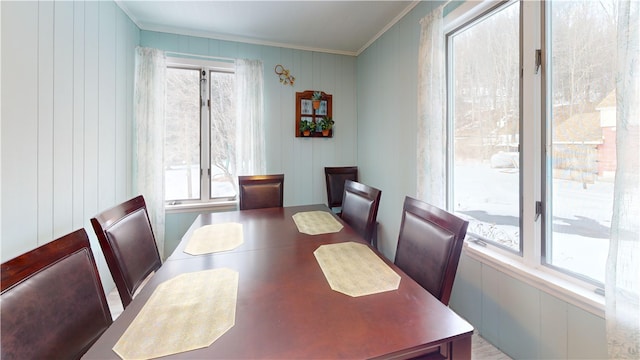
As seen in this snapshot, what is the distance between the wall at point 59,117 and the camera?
1314 millimetres

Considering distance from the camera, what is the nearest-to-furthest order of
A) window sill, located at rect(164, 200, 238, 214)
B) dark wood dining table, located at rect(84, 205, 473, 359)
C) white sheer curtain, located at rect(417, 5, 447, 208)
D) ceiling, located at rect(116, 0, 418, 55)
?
dark wood dining table, located at rect(84, 205, 473, 359)
white sheer curtain, located at rect(417, 5, 447, 208)
ceiling, located at rect(116, 0, 418, 55)
window sill, located at rect(164, 200, 238, 214)

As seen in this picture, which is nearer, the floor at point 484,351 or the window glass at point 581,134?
the window glass at point 581,134

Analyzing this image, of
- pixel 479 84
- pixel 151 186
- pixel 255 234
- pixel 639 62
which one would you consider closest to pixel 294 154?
pixel 151 186

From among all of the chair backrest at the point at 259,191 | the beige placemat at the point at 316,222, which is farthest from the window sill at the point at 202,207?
the beige placemat at the point at 316,222

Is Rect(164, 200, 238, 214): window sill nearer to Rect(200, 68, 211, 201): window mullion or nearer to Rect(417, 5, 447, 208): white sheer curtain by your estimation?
Rect(200, 68, 211, 201): window mullion

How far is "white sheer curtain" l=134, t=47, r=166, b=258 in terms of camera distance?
8.84 feet

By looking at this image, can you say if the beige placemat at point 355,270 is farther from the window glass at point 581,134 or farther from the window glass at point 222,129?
the window glass at point 222,129

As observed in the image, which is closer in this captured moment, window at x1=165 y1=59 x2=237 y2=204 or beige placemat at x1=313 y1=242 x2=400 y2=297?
beige placemat at x1=313 y1=242 x2=400 y2=297

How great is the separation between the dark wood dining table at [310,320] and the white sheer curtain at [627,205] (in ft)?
2.42

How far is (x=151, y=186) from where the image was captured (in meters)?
2.74

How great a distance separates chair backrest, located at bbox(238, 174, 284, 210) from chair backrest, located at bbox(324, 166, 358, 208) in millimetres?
991

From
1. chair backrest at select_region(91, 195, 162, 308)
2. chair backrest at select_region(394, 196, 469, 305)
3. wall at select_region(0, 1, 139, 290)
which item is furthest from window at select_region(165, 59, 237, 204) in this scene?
chair backrest at select_region(394, 196, 469, 305)

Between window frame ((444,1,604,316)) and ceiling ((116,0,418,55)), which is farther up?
ceiling ((116,0,418,55))

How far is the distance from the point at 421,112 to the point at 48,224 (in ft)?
8.87
